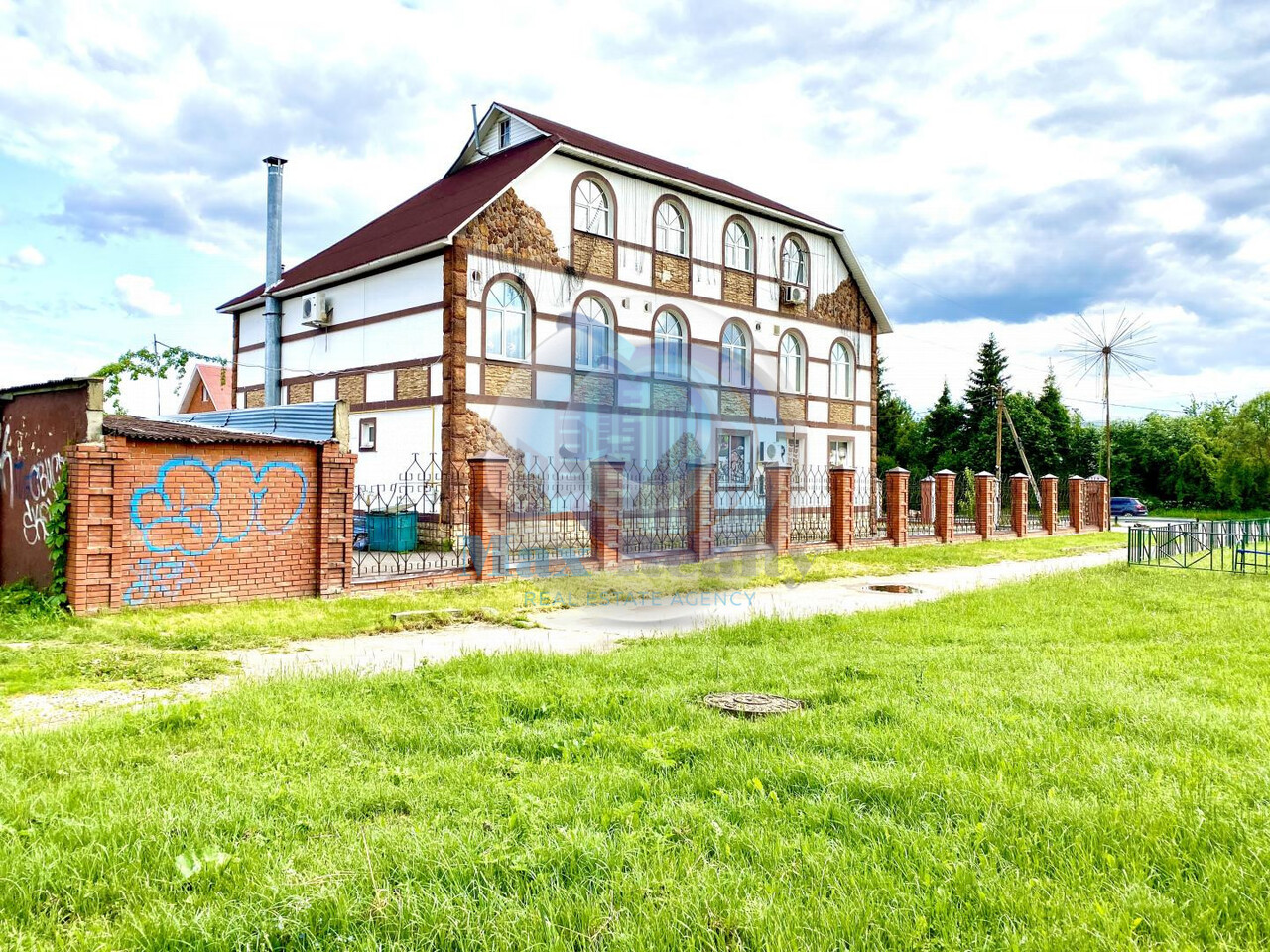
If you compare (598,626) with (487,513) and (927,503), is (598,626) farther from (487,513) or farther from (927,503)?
(927,503)

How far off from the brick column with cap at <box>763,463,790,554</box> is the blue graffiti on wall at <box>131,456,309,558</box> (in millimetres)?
9519

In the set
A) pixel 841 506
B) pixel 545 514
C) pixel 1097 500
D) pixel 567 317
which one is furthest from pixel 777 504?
pixel 1097 500

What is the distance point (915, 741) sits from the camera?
433 cm

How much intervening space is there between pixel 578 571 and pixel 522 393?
661 centimetres

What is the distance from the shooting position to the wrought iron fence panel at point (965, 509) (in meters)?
24.3

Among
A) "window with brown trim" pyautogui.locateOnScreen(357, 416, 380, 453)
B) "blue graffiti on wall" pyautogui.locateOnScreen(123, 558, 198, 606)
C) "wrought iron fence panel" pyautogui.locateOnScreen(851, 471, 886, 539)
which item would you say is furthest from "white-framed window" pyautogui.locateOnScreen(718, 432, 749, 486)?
"blue graffiti on wall" pyautogui.locateOnScreen(123, 558, 198, 606)

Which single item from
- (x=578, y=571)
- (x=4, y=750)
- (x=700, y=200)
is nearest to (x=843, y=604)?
(x=578, y=571)

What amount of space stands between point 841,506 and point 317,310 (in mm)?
13867

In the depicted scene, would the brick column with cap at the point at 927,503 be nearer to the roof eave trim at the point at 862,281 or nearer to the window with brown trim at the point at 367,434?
the roof eave trim at the point at 862,281

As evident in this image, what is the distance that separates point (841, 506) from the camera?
18.6 m

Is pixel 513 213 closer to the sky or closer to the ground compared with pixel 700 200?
closer to the ground

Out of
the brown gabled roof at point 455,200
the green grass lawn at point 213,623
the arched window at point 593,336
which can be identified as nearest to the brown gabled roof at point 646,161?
the brown gabled roof at point 455,200

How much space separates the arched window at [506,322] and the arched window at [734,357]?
23.1 feet

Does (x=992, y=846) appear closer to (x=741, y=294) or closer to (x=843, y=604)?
(x=843, y=604)
